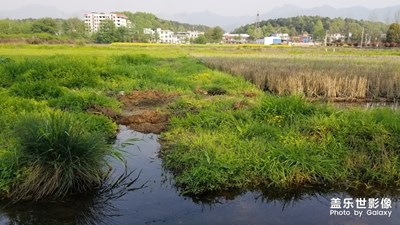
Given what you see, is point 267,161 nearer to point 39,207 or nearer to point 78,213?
point 78,213

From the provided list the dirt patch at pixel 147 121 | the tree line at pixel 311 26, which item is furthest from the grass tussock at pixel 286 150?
the tree line at pixel 311 26

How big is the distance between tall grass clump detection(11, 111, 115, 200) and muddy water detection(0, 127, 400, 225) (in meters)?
0.25

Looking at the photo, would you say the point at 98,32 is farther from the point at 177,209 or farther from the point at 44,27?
the point at 177,209

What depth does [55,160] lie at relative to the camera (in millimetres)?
5426

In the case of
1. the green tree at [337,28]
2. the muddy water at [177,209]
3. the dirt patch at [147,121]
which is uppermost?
the green tree at [337,28]

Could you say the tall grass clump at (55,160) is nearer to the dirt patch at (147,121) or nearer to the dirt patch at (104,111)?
A: the dirt patch at (147,121)

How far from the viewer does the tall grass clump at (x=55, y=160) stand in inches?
214

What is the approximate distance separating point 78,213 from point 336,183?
15.1ft

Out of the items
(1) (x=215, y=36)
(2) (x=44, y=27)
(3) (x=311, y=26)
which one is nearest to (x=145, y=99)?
(2) (x=44, y=27)

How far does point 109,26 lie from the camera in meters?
103

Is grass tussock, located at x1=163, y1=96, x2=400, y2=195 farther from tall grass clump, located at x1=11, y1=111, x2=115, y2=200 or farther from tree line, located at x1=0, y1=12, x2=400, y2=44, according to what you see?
tree line, located at x1=0, y1=12, x2=400, y2=44

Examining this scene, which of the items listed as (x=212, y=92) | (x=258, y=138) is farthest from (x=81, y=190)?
(x=212, y=92)

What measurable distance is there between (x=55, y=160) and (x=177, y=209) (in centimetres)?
215

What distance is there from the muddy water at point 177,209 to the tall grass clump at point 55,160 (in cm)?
25
